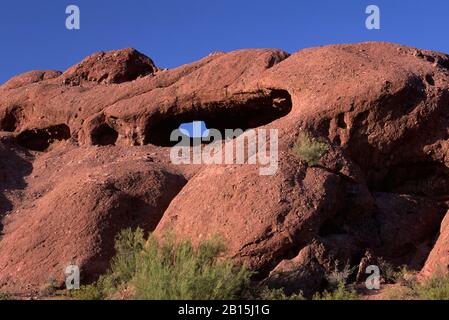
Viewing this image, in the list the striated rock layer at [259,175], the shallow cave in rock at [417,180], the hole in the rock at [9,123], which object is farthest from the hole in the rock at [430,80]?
the hole in the rock at [9,123]

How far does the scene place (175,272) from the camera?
29.3ft

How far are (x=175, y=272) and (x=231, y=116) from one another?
29.2ft

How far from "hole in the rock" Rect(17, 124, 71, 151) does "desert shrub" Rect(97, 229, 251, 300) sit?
27.3 feet

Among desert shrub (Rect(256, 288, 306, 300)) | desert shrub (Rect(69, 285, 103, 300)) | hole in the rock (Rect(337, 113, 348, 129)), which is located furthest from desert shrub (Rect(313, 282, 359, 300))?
hole in the rock (Rect(337, 113, 348, 129))

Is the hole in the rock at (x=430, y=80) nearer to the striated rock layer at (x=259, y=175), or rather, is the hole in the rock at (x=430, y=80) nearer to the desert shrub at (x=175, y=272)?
the striated rock layer at (x=259, y=175)

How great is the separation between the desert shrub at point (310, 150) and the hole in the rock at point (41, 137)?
868cm

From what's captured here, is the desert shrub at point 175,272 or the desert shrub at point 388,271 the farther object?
the desert shrub at point 388,271

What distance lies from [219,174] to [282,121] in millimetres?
2164

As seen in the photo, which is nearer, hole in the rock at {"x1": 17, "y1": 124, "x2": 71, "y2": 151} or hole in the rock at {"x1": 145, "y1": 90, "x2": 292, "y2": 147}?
hole in the rock at {"x1": 145, "y1": 90, "x2": 292, "y2": 147}

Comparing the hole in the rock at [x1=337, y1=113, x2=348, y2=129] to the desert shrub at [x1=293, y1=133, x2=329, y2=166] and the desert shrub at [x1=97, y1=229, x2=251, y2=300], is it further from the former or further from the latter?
the desert shrub at [x1=97, y1=229, x2=251, y2=300]

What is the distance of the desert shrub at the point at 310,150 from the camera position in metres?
12.1

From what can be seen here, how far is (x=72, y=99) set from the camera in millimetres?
18438

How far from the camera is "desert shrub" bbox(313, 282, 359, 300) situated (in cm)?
934
